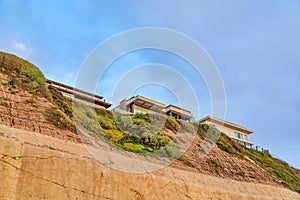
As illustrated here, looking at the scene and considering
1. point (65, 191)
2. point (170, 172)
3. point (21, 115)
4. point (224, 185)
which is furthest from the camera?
point (224, 185)

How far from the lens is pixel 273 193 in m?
32.2

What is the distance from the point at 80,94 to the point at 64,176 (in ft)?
58.0

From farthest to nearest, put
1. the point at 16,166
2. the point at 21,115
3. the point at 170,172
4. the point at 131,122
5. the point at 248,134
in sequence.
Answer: the point at 248,134, the point at 131,122, the point at 170,172, the point at 21,115, the point at 16,166

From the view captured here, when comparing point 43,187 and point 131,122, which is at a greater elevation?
point 131,122

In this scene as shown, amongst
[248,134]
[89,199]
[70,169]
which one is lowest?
[89,199]

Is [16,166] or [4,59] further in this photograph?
[4,59]

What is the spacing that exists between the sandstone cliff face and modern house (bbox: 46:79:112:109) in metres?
13.6

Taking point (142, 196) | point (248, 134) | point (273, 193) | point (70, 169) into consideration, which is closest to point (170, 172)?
point (142, 196)

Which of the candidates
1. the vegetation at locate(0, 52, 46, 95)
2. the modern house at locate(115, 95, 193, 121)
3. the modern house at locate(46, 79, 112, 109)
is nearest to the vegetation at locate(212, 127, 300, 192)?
the modern house at locate(115, 95, 193, 121)

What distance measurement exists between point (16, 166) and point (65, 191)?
8.49 feet

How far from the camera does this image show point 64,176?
17594 millimetres

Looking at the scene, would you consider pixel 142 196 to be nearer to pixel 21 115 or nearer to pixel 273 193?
pixel 21 115

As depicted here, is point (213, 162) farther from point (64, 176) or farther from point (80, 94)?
point (64, 176)

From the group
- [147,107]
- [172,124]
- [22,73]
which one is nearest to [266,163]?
[172,124]
